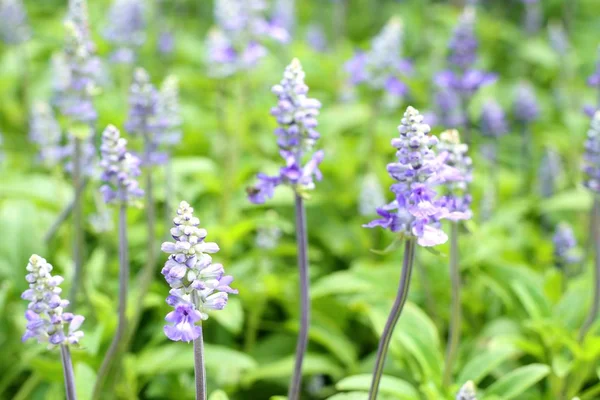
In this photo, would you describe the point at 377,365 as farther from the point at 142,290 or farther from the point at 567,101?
the point at 567,101

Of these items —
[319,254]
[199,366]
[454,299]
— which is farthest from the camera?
[319,254]

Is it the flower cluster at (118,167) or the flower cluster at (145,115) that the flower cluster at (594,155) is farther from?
the flower cluster at (145,115)

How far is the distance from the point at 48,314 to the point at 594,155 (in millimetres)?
2888

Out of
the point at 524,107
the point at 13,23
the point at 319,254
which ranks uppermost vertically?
the point at 13,23

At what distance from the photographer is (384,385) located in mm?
4031

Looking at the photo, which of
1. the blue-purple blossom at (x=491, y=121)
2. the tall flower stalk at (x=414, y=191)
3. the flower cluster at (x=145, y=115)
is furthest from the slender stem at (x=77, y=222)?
the blue-purple blossom at (x=491, y=121)

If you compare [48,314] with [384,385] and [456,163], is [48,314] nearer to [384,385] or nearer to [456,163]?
[384,385]

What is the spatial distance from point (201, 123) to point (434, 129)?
2.45 metres

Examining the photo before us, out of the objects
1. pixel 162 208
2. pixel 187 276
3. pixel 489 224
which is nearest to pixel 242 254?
pixel 162 208

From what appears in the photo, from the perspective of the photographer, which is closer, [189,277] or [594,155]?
[189,277]

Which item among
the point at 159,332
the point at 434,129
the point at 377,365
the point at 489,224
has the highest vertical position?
the point at 434,129

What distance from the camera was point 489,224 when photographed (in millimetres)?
6090

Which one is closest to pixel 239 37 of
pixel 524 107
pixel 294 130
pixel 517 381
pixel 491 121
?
pixel 491 121

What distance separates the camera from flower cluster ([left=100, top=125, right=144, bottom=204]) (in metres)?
3.48
